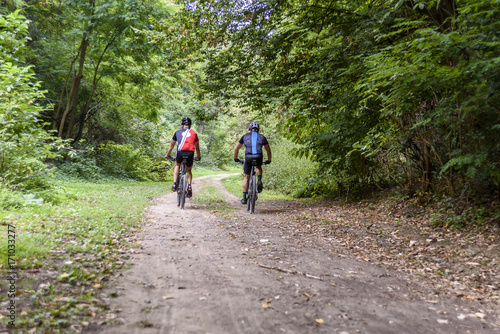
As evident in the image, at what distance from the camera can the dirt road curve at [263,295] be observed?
8.74ft

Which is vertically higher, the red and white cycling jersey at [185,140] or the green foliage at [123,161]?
the red and white cycling jersey at [185,140]

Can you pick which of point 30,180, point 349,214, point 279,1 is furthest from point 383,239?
point 30,180

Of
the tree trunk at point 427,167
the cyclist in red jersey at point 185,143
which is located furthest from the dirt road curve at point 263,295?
the cyclist in red jersey at point 185,143

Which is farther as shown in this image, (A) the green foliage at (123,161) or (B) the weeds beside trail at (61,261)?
(A) the green foliage at (123,161)

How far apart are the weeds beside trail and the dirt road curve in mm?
221

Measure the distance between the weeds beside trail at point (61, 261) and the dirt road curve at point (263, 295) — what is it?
22 cm

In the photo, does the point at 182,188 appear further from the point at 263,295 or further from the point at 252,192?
the point at 263,295

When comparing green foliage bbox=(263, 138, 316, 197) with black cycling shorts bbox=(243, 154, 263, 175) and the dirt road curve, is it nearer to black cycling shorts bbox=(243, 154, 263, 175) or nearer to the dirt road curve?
black cycling shorts bbox=(243, 154, 263, 175)

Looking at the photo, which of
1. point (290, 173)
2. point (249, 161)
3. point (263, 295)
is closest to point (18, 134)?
point (249, 161)

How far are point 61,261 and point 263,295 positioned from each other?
7.22 feet

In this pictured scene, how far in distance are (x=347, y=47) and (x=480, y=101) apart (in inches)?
176

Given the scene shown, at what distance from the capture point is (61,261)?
11.7ft

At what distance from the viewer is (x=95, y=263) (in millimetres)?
3656

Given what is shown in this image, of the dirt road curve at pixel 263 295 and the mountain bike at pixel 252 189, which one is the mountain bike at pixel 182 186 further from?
the dirt road curve at pixel 263 295
